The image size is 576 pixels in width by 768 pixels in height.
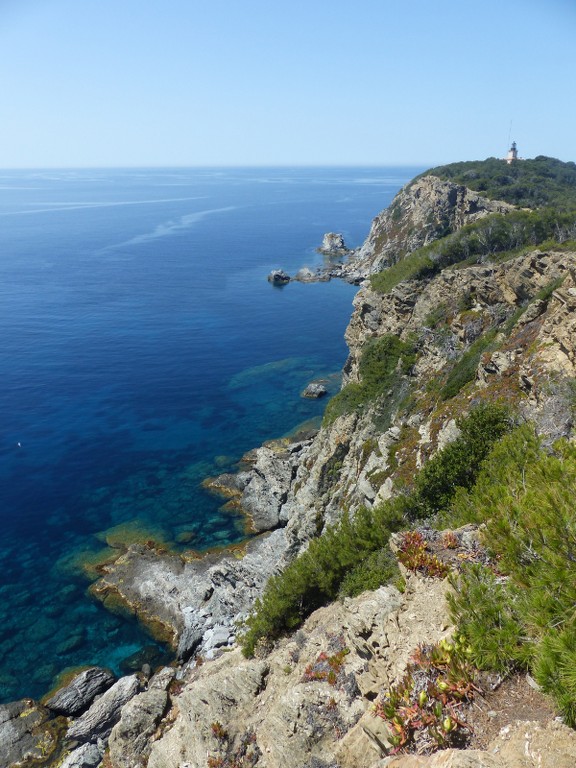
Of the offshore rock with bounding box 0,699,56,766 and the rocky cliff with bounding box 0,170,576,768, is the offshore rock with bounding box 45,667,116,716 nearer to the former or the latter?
the rocky cliff with bounding box 0,170,576,768

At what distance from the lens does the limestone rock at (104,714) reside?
27.4 meters

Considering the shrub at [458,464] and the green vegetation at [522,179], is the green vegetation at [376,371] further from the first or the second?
the green vegetation at [522,179]

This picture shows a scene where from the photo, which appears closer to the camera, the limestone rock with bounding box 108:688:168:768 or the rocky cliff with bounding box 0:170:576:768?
the rocky cliff with bounding box 0:170:576:768

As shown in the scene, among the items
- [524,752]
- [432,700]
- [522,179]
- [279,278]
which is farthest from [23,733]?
[522,179]

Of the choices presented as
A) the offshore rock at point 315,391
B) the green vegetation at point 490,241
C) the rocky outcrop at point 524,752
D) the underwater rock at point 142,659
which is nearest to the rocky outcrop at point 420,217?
the green vegetation at point 490,241

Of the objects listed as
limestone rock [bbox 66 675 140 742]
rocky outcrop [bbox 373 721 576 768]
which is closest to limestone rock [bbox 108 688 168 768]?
limestone rock [bbox 66 675 140 742]

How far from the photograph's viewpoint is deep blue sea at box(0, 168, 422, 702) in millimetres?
36844

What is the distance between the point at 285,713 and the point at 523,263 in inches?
1289

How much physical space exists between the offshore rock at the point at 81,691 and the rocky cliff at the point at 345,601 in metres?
0.31

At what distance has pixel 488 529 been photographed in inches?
487

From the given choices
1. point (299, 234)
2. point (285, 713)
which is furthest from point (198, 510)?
point (299, 234)

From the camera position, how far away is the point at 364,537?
68.3ft

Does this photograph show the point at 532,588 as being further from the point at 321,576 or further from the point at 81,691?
the point at 81,691

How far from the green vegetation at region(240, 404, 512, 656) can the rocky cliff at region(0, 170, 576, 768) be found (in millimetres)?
982
